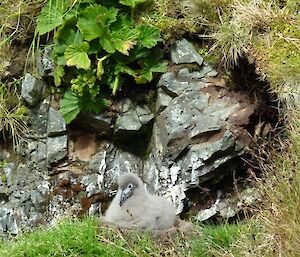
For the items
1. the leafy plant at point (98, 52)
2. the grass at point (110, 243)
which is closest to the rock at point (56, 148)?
the leafy plant at point (98, 52)

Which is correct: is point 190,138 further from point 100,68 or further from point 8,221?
point 8,221

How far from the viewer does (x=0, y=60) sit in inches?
388

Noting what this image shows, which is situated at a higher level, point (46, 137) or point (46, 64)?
point (46, 64)

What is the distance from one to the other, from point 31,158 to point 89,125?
767 mm

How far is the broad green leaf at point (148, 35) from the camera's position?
9091 millimetres

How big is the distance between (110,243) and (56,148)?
102 inches

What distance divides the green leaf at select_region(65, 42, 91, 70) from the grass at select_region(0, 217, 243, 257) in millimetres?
2257

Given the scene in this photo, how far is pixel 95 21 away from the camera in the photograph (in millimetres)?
9070

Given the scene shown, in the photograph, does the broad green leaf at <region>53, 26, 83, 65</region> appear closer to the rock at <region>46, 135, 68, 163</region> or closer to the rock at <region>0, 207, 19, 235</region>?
the rock at <region>46, 135, 68, 163</region>

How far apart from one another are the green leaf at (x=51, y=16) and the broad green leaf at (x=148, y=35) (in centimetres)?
93

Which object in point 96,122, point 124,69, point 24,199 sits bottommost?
point 24,199

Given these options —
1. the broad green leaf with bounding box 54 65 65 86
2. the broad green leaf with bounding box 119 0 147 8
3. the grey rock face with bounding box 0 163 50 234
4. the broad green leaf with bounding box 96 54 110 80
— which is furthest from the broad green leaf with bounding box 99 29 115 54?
the grey rock face with bounding box 0 163 50 234

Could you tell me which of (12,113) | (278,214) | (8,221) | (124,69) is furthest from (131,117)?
(278,214)

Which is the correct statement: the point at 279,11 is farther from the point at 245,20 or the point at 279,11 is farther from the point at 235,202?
the point at 235,202
